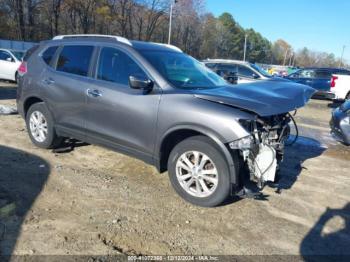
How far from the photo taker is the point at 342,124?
709cm

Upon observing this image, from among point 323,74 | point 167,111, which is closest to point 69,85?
point 167,111

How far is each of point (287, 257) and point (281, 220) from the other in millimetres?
772

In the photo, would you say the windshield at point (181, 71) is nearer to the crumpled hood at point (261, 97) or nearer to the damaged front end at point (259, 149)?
the crumpled hood at point (261, 97)

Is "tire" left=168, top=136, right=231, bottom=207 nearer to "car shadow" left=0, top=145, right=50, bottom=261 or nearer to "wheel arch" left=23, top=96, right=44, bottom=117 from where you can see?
"car shadow" left=0, top=145, right=50, bottom=261

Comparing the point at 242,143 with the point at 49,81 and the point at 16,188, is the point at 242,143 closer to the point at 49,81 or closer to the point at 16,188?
the point at 16,188

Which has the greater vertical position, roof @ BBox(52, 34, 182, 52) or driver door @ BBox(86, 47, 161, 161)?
roof @ BBox(52, 34, 182, 52)

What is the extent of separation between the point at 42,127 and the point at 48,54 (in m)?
1.21

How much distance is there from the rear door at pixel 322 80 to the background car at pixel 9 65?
14182mm

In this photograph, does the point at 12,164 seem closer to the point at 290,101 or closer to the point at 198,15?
the point at 290,101

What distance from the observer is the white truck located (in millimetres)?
15680

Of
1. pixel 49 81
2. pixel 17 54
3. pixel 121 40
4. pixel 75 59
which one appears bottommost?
pixel 49 81

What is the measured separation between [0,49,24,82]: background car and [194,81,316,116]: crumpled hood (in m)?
13.8

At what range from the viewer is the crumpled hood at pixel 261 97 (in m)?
3.99

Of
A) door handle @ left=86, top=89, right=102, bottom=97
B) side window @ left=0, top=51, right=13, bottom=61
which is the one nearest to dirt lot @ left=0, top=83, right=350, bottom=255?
door handle @ left=86, top=89, right=102, bottom=97
